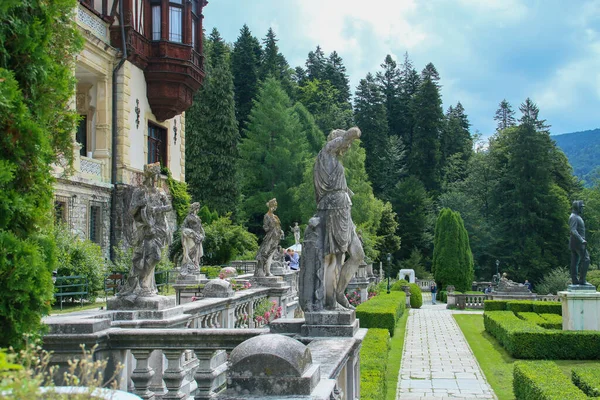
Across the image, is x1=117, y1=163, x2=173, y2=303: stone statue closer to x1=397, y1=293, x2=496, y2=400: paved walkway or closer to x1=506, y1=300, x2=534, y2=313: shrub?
x1=397, y1=293, x2=496, y2=400: paved walkway

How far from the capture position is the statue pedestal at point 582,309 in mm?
19266

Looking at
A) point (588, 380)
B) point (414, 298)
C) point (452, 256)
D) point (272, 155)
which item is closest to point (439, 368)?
point (588, 380)

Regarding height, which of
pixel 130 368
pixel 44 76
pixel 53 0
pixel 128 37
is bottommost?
pixel 130 368

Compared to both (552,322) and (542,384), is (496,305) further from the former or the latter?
(542,384)

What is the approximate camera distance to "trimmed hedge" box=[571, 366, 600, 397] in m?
11.4

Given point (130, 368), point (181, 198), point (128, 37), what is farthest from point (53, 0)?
point (181, 198)

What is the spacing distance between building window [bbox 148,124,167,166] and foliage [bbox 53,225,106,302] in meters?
9.97

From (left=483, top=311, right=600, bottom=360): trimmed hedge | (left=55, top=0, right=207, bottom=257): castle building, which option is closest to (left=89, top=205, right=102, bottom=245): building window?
(left=55, top=0, right=207, bottom=257): castle building

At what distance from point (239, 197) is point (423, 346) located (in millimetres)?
33427

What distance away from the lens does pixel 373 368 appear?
11.8 m

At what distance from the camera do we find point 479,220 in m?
62.0

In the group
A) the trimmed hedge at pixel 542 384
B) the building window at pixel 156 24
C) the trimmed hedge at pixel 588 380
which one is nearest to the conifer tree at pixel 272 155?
the building window at pixel 156 24

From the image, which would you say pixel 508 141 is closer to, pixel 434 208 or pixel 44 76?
pixel 434 208

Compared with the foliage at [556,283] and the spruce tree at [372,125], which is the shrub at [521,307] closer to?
the foliage at [556,283]
